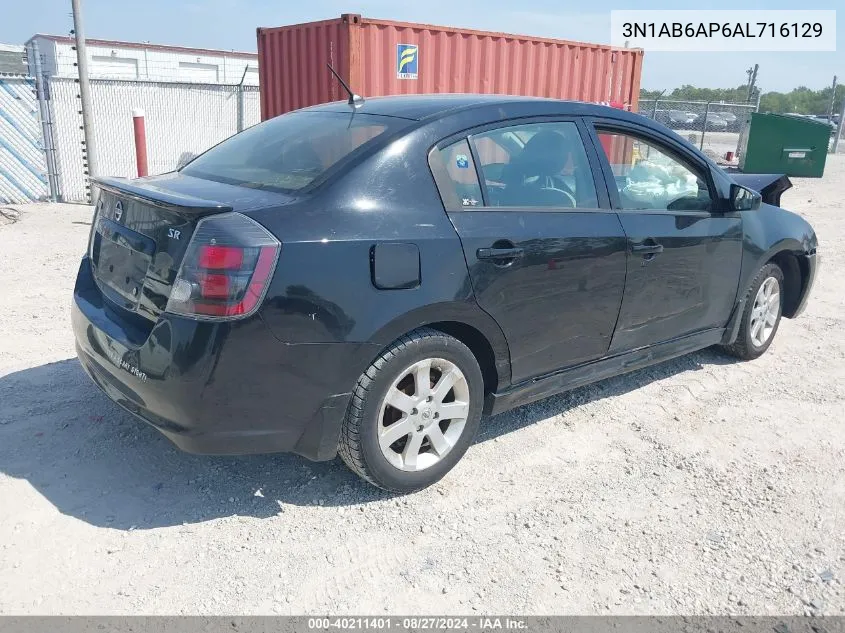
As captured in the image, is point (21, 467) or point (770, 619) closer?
point (770, 619)

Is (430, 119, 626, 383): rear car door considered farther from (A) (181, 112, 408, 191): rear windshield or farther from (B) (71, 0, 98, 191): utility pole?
(B) (71, 0, 98, 191): utility pole

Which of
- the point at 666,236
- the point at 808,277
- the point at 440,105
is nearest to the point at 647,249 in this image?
the point at 666,236

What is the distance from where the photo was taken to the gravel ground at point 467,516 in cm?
261

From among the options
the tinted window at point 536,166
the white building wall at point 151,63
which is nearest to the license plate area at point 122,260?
the tinted window at point 536,166

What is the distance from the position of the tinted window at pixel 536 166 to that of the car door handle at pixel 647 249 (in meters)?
0.33

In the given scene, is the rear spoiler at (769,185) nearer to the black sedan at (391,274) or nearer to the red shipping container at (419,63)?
the black sedan at (391,274)

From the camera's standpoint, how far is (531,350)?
3.50 m

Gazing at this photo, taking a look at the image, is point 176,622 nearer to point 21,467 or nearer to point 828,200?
point 21,467

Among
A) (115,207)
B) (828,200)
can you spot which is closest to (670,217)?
(115,207)

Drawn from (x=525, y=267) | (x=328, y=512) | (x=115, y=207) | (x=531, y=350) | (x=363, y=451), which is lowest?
(x=328, y=512)

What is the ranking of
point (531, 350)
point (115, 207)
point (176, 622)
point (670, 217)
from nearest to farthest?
point (176, 622)
point (115, 207)
point (531, 350)
point (670, 217)

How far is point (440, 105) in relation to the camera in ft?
11.3

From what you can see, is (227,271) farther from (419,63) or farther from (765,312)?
(419,63)

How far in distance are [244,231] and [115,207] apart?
2.99ft
